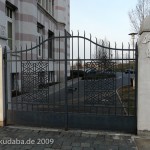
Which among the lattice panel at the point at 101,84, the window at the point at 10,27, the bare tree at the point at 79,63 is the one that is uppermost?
the window at the point at 10,27

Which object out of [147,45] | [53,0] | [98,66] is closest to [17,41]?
[98,66]

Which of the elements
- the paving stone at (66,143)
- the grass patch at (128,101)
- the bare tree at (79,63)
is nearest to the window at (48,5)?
the grass patch at (128,101)

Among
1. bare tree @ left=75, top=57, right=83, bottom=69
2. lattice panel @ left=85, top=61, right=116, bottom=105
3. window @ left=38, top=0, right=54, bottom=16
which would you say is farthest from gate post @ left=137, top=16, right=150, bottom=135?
window @ left=38, top=0, right=54, bottom=16

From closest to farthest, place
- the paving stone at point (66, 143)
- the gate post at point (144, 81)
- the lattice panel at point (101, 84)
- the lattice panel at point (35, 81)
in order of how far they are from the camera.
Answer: the paving stone at point (66, 143) → the gate post at point (144, 81) → the lattice panel at point (101, 84) → the lattice panel at point (35, 81)

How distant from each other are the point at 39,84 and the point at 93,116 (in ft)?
6.18

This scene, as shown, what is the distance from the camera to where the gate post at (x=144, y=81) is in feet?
20.5

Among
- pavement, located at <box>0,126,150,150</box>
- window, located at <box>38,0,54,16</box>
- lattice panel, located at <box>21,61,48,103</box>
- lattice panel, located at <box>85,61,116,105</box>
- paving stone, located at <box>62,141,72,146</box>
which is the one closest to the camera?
pavement, located at <box>0,126,150,150</box>

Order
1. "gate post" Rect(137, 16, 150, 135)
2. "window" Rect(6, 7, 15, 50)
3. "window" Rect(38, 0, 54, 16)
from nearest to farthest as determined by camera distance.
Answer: "gate post" Rect(137, 16, 150, 135), "window" Rect(6, 7, 15, 50), "window" Rect(38, 0, 54, 16)

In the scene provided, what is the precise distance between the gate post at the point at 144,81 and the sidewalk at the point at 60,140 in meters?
0.44

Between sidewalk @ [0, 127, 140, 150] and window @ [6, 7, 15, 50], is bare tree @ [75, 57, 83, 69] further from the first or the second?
window @ [6, 7, 15, 50]

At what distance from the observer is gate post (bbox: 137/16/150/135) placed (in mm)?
6258

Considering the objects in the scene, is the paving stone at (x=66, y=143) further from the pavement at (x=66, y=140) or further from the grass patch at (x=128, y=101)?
the grass patch at (x=128, y=101)

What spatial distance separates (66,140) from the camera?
20.4 ft

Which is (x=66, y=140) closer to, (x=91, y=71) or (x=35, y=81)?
(x=91, y=71)
